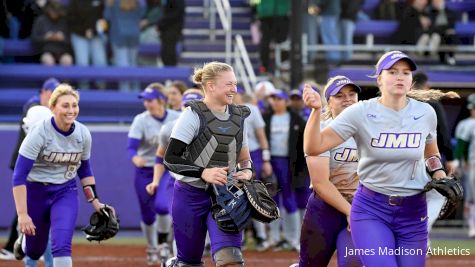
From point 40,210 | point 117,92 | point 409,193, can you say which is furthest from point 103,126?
point 409,193

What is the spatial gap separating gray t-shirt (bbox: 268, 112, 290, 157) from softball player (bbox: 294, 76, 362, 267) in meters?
6.48

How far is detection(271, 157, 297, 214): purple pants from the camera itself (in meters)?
14.1

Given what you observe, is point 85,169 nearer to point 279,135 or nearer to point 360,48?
point 279,135

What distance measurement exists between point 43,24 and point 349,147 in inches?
452

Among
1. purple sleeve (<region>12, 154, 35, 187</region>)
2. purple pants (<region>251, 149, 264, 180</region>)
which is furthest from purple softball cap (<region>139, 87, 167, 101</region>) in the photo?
purple sleeve (<region>12, 154, 35, 187</region>)

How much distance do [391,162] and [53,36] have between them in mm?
12061

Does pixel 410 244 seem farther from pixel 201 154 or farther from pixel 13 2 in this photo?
pixel 13 2

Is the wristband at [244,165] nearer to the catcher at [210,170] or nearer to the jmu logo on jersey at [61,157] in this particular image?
the catcher at [210,170]

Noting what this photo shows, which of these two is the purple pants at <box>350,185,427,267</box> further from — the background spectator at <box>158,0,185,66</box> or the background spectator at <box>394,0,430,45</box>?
the background spectator at <box>394,0,430,45</box>

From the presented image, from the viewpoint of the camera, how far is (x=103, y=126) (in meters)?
16.5

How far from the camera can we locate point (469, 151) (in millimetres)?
15695

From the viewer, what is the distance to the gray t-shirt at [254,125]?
1367 cm

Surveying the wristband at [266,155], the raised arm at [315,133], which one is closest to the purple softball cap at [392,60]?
the raised arm at [315,133]

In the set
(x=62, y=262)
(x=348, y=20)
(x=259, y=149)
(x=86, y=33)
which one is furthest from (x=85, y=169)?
(x=348, y=20)
